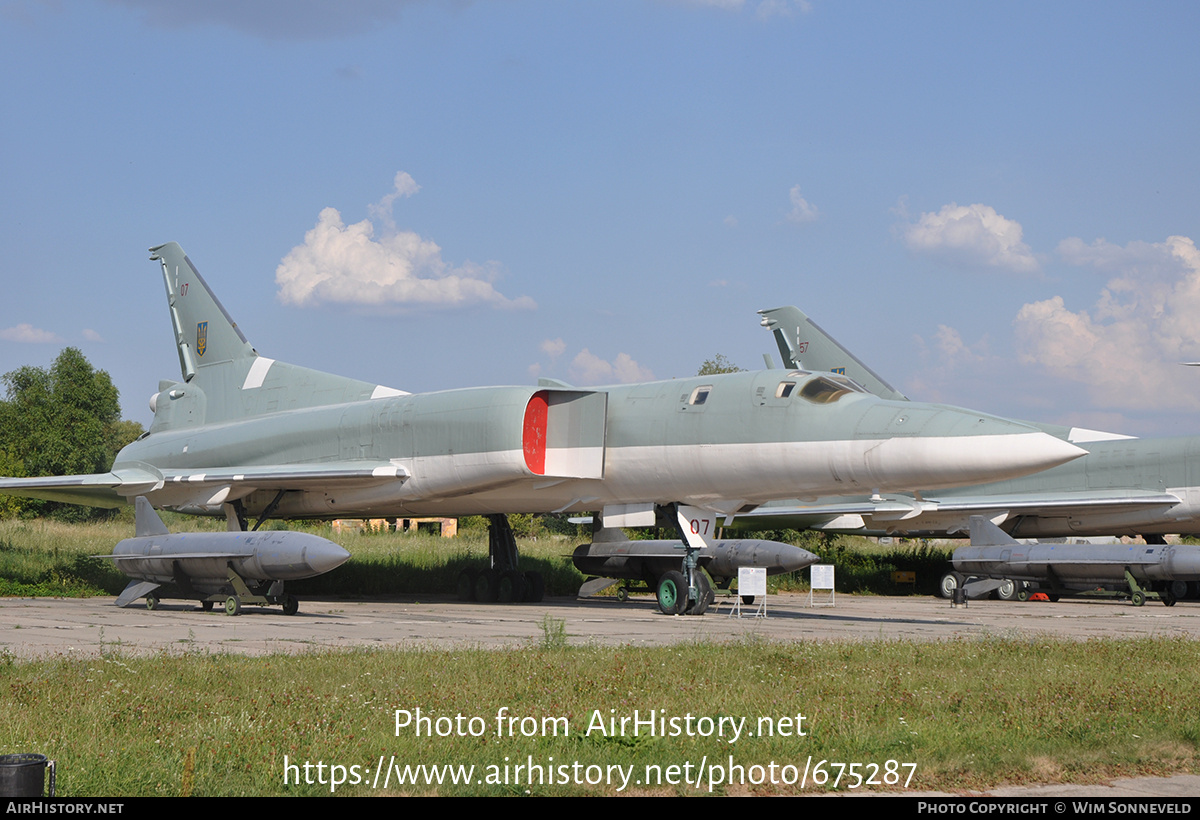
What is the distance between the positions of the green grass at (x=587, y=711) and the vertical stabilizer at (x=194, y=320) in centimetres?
1357

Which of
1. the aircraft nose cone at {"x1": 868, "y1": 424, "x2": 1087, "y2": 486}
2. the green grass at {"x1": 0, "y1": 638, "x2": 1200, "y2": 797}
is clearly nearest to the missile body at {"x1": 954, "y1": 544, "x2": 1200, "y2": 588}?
the aircraft nose cone at {"x1": 868, "y1": 424, "x2": 1087, "y2": 486}

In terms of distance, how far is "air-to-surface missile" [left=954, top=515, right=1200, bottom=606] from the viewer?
18.9 m

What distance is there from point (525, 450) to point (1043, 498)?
45.5 feet

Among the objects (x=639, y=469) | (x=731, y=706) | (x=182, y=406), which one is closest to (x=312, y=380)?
(x=182, y=406)

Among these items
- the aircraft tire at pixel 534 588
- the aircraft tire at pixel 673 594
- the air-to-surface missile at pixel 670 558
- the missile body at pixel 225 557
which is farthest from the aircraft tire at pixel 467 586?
the missile body at pixel 225 557

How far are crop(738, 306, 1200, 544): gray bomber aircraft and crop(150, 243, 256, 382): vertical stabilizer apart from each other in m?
11.6

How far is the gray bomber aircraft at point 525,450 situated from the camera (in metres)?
12.6

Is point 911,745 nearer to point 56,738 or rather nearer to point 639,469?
point 56,738

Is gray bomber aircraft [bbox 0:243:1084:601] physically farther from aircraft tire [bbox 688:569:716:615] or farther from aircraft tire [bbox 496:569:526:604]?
aircraft tire [bbox 688:569:716:615]

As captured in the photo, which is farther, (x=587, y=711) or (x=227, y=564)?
(x=227, y=564)

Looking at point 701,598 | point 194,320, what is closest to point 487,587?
point 701,598

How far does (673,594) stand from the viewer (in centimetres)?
1517

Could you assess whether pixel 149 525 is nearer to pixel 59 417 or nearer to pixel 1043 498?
pixel 1043 498
